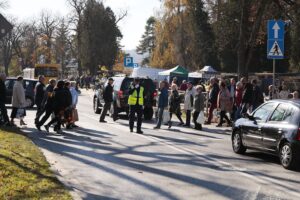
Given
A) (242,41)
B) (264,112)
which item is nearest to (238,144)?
(264,112)

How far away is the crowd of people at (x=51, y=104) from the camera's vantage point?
1783 centimetres

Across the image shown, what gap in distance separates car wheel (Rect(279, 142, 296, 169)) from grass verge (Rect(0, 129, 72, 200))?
4.53m

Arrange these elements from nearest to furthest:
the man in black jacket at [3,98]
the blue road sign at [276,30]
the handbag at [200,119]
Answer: the blue road sign at [276,30] → the man in black jacket at [3,98] → the handbag at [200,119]

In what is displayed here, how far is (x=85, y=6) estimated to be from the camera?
8869 cm

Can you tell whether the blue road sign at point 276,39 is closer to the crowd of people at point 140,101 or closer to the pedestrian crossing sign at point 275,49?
the pedestrian crossing sign at point 275,49

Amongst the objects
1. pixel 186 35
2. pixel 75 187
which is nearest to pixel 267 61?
pixel 186 35

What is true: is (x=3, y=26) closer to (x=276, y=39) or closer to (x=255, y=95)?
(x=276, y=39)

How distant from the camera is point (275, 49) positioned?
16797 millimetres

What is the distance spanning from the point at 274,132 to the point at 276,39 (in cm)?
565

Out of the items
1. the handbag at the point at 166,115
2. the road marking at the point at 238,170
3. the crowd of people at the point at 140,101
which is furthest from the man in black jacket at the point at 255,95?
the road marking at the point at 238,170

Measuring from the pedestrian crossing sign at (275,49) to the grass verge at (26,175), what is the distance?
24.4 ft

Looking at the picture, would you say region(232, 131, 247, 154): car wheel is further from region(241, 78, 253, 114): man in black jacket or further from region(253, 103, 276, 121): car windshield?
region(241, 78, 253, 114): man in black jacket

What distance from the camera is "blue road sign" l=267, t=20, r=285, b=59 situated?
16.7m

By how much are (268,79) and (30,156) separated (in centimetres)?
4388
